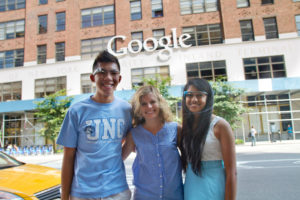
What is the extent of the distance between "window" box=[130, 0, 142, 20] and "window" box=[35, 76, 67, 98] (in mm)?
10109

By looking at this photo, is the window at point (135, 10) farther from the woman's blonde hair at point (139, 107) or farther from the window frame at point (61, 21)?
the woman's blonde hair at point (139, 107)

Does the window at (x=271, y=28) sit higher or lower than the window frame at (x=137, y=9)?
lower

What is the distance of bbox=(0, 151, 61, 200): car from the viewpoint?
2.83 metres

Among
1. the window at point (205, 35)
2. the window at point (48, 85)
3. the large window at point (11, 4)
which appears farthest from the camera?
the large window at point (11, 4)

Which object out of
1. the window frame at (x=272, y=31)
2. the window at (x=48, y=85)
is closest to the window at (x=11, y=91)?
the window at (x=48, y=85)

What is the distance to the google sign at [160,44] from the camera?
21.5 m

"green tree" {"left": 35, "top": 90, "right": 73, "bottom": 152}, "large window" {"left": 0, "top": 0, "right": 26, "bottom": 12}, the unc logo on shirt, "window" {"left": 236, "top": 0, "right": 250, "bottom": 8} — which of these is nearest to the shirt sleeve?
the unc logo on shirt

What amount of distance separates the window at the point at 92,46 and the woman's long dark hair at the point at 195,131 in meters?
22.4

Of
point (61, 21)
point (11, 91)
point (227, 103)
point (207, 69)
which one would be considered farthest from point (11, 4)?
point (227, 103)

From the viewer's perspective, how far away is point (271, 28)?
70.0 ft

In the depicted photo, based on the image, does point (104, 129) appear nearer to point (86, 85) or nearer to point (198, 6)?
point (86, 85)

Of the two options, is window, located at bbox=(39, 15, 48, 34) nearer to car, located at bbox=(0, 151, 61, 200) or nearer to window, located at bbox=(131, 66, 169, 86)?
window, located at bbox=(131, 66, 169, 86)

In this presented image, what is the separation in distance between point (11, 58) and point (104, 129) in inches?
1132

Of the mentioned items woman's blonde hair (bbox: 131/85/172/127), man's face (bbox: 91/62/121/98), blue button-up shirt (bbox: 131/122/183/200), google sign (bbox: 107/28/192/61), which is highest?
google sign (bbox: 107/28/192/61)
